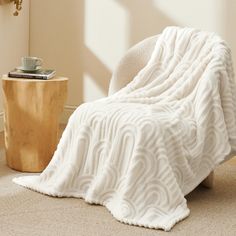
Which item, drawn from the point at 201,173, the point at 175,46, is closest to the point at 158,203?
the point at 201,173

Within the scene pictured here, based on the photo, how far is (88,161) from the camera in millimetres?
2504

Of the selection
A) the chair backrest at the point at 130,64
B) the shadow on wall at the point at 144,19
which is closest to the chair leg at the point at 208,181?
the chair backrest at the point at 130,64

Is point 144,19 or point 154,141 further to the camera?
point 144,19

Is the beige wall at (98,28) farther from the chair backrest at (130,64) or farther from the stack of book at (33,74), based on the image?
the stack of book at (33,74)

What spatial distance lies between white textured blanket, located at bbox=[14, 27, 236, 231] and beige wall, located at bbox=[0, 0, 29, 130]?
4.60 feet

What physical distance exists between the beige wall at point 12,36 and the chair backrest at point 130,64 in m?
1.26

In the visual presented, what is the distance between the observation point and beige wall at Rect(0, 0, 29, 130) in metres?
3.90

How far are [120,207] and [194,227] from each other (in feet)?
1.02

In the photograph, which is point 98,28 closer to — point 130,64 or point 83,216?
point 130,64

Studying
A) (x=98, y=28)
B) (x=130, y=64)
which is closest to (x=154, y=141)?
(x=130, y=64)

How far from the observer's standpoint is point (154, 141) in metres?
2.32

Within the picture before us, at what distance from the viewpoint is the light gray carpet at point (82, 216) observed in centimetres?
212

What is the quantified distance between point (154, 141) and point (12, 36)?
2.08 m

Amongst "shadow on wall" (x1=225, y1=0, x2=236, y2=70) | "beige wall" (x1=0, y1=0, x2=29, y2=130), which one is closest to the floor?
"shadow on wall" (x1=225, y1=0, x2=236, y2=70)
